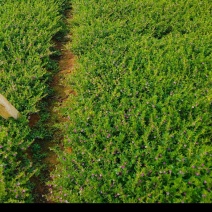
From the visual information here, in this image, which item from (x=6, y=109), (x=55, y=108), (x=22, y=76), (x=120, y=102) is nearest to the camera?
(x=6, y=109)

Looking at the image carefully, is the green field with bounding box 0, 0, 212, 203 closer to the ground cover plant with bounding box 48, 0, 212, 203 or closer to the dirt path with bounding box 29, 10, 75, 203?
the ground cover plant with bounding box 48, 0, 212, 203

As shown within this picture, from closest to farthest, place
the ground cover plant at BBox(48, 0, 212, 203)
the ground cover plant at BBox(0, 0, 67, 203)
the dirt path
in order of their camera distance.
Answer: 1. the ground cover plant at BBox(48, 0, 212, 203)
2. the ground cover plant at BBox(0, 0, 67, 203)
3. the dirt path

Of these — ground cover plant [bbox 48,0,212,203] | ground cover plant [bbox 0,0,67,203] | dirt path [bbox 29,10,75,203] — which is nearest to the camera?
ground cover plant [bbox 48,0,212,203]

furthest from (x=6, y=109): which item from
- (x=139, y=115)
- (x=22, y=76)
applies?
(x=139, y=115)

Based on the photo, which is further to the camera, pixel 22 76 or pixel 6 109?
pixel 22 76

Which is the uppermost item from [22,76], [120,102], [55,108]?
[22,76]

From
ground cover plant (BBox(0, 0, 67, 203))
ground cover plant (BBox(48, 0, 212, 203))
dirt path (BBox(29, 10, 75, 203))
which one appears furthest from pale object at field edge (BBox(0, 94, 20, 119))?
ground cover plant (BBox(48, 0, 212, 203))

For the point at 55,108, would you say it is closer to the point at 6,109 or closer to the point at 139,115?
the point at 6,109

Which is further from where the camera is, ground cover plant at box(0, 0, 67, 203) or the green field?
ground cover plant at box(0, 0, 67, 203)
